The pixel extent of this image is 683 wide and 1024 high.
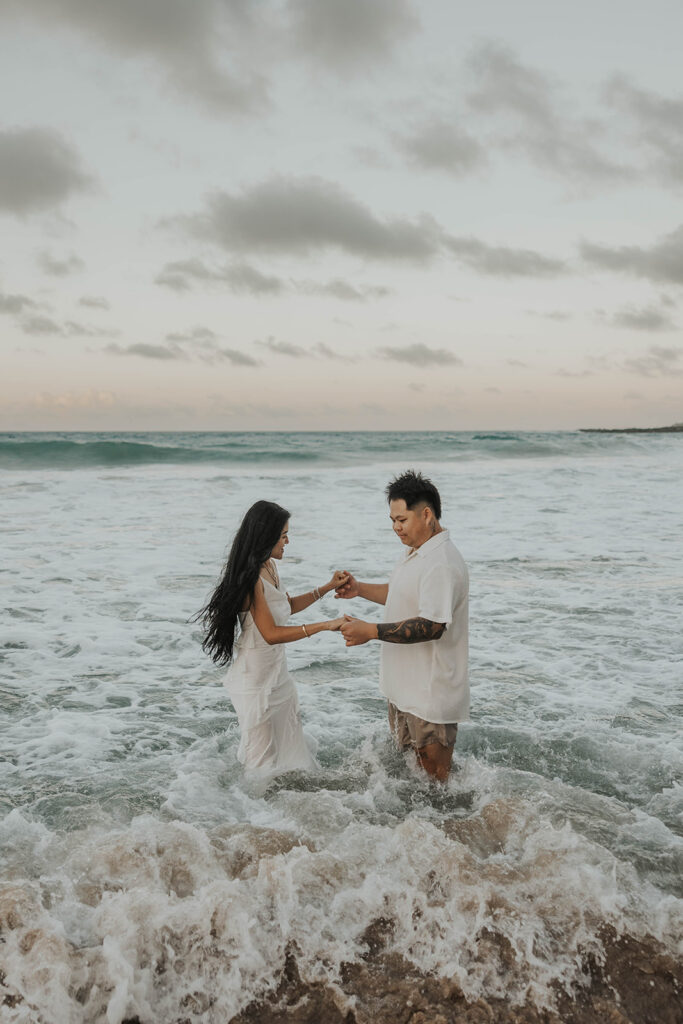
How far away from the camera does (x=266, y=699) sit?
14.4 ft

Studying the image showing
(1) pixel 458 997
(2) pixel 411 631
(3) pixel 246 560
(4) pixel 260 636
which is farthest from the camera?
(4) pixel 260 636

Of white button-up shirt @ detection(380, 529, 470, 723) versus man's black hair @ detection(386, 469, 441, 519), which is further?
man's black hair @ detection(386, 469, 441, 519)

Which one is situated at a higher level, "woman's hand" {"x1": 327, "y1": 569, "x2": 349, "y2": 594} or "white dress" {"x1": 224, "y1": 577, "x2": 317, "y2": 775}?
"woman's hand" {"x1": 327, "y1": 569, "x2": 349, "y2": 594}

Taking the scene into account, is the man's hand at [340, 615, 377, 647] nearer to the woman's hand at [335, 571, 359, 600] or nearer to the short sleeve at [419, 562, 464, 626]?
the short sleeve at [419, 562, 464, 626]

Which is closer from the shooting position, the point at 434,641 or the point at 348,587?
the point at 434,641

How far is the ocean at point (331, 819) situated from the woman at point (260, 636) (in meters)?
0.24

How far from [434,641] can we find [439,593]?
0.31m

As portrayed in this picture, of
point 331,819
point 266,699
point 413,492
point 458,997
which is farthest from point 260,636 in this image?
point 458,997

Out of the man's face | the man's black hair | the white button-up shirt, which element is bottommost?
the white button-up shirt

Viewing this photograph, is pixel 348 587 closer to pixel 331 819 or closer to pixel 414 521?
pixel 414 521

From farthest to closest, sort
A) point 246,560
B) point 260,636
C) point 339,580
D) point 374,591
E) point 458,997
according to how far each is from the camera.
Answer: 1. point 374,591
2. point 339,580
3. point 260,636
4. point 246,560
5. point 458,997

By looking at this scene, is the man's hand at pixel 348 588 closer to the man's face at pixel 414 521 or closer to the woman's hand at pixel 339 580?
the woman's hand at pixel 339 580

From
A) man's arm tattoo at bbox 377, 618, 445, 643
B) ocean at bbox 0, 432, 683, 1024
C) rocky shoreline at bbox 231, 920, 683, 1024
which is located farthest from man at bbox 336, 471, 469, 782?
rocky shoreline at bbox 231, 920, 683, 1024

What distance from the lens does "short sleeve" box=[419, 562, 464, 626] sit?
3.94 meters
